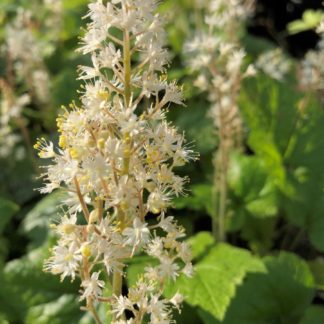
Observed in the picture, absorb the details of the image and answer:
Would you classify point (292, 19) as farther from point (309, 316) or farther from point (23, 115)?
point (309, 316)

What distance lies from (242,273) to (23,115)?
1.82 m

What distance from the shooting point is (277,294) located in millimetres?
1850

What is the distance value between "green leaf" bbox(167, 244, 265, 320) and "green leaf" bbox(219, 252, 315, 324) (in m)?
0.03

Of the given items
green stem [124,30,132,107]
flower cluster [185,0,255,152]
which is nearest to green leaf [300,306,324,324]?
flower cluster [185,0,255,152]

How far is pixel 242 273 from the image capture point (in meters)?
1.81

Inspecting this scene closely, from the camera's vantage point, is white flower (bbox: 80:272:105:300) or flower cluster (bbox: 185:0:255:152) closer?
white flower (bbox: 80:272:105:300)

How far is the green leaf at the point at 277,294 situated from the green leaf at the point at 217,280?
0.11 ft

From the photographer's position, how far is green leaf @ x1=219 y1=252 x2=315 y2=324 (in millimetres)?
1814

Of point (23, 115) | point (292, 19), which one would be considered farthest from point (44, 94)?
point (292, 19)

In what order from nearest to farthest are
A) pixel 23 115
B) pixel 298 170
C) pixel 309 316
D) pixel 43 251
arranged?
pixel 309 316 < pixel 43 251 < pixel 298 170 < pixel 23 115

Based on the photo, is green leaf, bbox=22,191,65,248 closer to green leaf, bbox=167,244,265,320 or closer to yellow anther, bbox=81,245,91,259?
green leaf, bbox=167,244,265,320

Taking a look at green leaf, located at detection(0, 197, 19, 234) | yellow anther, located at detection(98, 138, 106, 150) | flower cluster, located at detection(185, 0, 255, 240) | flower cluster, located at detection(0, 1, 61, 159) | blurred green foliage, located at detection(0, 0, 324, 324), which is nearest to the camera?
yellow anther, located at detection(98, 138, 106, 150)

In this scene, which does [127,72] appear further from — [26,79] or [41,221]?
[26,79]

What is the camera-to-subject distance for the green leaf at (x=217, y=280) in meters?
1.67
